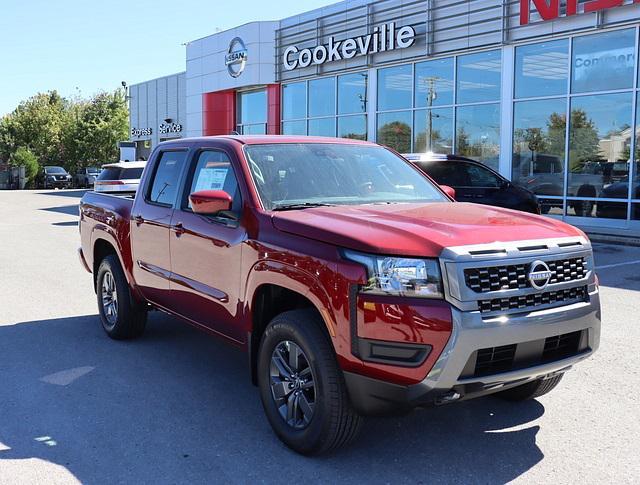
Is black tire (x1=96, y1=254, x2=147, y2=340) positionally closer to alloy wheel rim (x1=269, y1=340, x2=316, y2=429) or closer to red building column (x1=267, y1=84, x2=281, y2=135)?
alloy wheel rim (x1=269, y1=340, x2=316, y2=429)

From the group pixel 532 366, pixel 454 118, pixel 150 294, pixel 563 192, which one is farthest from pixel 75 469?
pixel 454 118

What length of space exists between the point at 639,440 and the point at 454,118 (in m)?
16.5

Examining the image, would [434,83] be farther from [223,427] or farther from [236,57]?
[223,427]

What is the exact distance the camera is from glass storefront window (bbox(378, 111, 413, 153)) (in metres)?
21.3

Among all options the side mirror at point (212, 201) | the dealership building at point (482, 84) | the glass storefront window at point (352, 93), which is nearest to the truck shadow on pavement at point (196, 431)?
the side mirror at point (212, 201)

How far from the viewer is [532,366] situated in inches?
140

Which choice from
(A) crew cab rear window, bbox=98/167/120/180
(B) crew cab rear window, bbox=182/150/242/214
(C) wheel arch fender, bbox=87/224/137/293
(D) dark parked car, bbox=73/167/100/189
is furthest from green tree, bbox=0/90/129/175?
(B) crew cab rear window, bbox=182/150/242/214

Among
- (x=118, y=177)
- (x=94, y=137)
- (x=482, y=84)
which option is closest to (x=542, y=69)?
(x=482, y=84)

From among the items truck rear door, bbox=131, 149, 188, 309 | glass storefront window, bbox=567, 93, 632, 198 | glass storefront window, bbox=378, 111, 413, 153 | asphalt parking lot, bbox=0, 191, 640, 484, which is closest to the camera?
asphalt parking lot, bbox=0, 191, 640, 484

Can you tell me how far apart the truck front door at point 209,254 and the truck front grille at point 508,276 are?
61.6 inches

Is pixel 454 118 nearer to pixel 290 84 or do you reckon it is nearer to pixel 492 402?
pixel 290 84

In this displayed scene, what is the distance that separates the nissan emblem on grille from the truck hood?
→ 0.17 metres

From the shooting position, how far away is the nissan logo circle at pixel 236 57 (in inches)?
1081

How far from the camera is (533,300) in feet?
11.6
